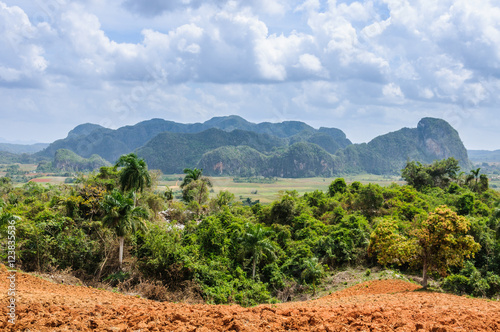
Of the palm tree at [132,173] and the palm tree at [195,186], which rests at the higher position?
the palm tree at [132,173]

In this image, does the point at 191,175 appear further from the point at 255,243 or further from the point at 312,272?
the point at 312,272

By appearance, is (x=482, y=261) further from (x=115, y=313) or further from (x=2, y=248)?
(x=2, y=248)

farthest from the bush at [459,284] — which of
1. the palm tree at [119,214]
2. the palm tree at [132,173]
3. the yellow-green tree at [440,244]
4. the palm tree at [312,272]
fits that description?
the palm tree at [132,173]

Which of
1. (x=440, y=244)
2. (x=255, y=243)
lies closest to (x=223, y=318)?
(x=440, y=244)

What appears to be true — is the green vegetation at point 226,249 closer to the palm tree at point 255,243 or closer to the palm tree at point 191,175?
the palm tree at point 255,243

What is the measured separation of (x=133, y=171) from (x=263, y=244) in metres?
11.7

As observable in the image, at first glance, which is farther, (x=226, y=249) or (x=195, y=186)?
(x=195, y=186)

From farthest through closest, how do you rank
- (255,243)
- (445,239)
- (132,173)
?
(132,173), (255,243), (445,239)

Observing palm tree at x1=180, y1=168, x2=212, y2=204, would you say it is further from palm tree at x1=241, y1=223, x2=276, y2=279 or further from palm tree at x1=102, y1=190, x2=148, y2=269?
palm tree at x1=102, y1=190, x2=148, y2=269

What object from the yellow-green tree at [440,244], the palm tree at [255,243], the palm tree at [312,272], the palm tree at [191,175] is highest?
the palm tree at [191,175]

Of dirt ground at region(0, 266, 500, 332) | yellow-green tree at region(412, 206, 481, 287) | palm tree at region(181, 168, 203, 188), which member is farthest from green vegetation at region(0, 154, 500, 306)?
palm tree at region(181, 168, 203, 188)

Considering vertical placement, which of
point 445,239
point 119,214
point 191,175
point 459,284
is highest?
point 191,175

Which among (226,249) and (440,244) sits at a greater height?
(440,244)

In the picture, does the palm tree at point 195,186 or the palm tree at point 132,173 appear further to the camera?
the palm tree at point 195,186
